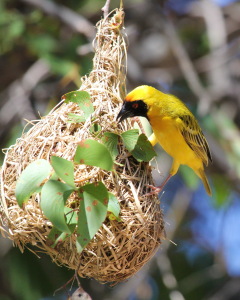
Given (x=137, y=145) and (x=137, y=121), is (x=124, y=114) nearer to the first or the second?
(x=137, y=145)

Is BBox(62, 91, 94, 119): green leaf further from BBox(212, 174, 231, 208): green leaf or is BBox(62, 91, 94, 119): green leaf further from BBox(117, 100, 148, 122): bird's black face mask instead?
BBox(212, 174, 231, 208): green leaf

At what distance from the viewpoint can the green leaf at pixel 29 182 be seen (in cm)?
261

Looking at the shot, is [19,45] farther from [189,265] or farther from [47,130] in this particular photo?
[47,130]

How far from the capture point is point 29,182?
2.61 metres

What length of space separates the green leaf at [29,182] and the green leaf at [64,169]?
0.47ft

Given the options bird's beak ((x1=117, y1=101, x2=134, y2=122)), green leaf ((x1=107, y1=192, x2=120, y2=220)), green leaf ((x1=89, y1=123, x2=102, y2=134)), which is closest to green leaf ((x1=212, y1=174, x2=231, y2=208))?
bird's beak ((x1=117, y1=101, x2=134, y2=122))

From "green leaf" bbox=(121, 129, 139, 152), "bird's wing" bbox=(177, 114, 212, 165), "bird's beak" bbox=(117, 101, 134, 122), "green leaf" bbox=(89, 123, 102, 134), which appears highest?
"green leaf" bbox=(89, 123, 102, 134)

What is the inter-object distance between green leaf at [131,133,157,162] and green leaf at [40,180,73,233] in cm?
44

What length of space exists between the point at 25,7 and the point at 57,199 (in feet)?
13.3

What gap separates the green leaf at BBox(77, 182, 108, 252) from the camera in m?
2.46

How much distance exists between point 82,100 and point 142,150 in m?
0.34

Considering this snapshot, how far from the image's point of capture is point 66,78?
4.80 meters

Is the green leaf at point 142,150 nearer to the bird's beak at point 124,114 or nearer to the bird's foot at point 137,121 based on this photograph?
the bird's beak at point 124,114

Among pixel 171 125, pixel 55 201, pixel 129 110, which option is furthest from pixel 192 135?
pixel 55 201
